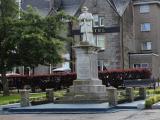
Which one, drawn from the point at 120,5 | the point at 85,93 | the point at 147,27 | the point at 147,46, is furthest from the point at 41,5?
the point at 85,93

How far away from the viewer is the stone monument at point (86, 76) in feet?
89.2

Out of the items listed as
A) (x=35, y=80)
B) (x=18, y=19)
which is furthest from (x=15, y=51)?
(x=35, y=80)

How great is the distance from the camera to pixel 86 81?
90.6 ft

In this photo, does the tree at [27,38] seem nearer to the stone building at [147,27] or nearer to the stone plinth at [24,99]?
the stone plinth at [24,99]

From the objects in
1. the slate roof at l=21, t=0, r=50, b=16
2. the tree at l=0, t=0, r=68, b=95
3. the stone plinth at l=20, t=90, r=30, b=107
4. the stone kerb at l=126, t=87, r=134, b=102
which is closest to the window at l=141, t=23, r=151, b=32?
the slate roof at l=21, t=0, r=50, b=16

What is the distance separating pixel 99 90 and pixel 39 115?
18.8ft

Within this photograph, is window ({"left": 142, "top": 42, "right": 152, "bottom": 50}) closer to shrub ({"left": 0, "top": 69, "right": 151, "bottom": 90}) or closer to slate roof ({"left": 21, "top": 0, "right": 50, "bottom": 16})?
slate roof ({"left": 21, "top": 0, "right": 50, "bottom": 16})

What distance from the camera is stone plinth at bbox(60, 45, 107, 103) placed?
27.2m

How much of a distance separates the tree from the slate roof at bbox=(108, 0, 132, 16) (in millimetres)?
21599

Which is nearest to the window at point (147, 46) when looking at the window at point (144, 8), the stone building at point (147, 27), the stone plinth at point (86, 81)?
the stone building at point (147, 27)

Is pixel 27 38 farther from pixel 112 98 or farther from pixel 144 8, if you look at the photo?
pixel 144 8

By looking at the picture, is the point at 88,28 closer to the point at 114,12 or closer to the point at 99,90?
the point at 99,90

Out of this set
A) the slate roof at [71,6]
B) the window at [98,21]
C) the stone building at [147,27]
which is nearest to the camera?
the window at [98,21]

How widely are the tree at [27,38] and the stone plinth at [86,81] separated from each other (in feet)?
34.2
